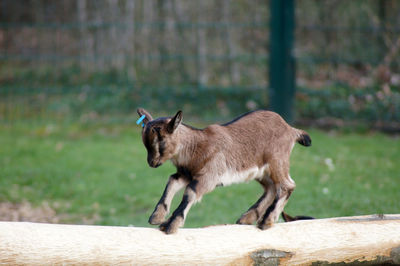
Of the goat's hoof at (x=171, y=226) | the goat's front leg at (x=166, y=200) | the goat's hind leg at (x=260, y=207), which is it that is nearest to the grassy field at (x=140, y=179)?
the goat's hind leg at (x=260, y=207)

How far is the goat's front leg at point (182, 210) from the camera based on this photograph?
3564mm

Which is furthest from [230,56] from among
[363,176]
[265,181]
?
[265,181]

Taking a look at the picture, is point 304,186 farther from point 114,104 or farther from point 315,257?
point 114,104

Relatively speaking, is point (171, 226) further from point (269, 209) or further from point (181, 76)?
point (181, 76)

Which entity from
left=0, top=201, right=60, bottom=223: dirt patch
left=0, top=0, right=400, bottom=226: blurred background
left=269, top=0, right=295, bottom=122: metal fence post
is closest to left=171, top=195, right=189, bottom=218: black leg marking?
left=0, top=201, right=60, bottom=223: dirt patch

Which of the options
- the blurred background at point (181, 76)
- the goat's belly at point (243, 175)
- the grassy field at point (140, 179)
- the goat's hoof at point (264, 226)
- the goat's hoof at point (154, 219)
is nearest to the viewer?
the goat's hoof at point (154, 219)

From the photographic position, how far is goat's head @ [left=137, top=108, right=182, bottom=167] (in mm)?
3623

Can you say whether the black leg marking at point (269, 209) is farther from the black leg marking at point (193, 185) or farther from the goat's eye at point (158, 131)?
the goat's eye at point (158, 131)

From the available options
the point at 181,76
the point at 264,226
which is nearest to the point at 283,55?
the point at 181,76

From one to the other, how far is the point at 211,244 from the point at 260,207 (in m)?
0.87

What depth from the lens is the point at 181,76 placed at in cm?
1091

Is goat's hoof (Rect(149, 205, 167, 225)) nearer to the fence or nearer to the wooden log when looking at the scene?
the wooden log

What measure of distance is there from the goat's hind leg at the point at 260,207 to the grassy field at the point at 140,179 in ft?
5.32

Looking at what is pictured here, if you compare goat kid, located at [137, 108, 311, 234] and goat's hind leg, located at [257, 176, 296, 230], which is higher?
goat kid, located at [137, 108, 311, 234]
